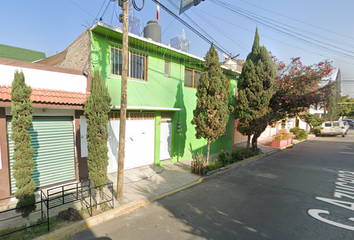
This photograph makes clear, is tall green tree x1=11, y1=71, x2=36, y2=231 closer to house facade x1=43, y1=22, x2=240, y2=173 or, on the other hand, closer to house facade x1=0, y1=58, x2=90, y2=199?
house facade x1=0, y1=58, x2=90, y2=199

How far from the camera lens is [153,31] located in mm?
8414

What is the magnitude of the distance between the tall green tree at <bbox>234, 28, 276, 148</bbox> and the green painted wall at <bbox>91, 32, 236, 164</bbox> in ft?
8.96

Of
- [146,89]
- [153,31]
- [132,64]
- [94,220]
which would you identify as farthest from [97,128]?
[153,31]

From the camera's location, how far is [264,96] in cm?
988

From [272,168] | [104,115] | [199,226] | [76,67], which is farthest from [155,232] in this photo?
[272,168]

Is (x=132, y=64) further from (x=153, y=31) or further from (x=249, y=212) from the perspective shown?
(x=249, y=212)

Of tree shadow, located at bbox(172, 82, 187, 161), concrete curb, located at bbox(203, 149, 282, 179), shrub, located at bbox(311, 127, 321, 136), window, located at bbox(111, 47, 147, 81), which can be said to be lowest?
concrete curb, located at bbox(203, 149, 282, 179)

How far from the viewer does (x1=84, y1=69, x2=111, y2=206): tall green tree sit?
4.34 meters

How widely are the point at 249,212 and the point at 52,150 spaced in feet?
20.3

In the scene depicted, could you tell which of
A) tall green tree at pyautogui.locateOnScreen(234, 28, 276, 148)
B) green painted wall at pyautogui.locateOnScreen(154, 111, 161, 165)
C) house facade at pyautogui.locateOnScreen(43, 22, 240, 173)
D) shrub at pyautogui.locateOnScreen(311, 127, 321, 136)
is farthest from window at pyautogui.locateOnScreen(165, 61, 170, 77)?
shrub at pyautogui.locateOnScreen(311, 127, 321, 136)

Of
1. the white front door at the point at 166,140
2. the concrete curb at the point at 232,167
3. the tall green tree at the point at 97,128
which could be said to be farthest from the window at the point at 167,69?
the concrete curb at the point at 232,167

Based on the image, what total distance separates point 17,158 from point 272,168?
9.78 meters

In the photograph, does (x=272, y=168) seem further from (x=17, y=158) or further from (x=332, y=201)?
(x=17, y=158)

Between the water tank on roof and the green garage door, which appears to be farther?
the water tank on roof
